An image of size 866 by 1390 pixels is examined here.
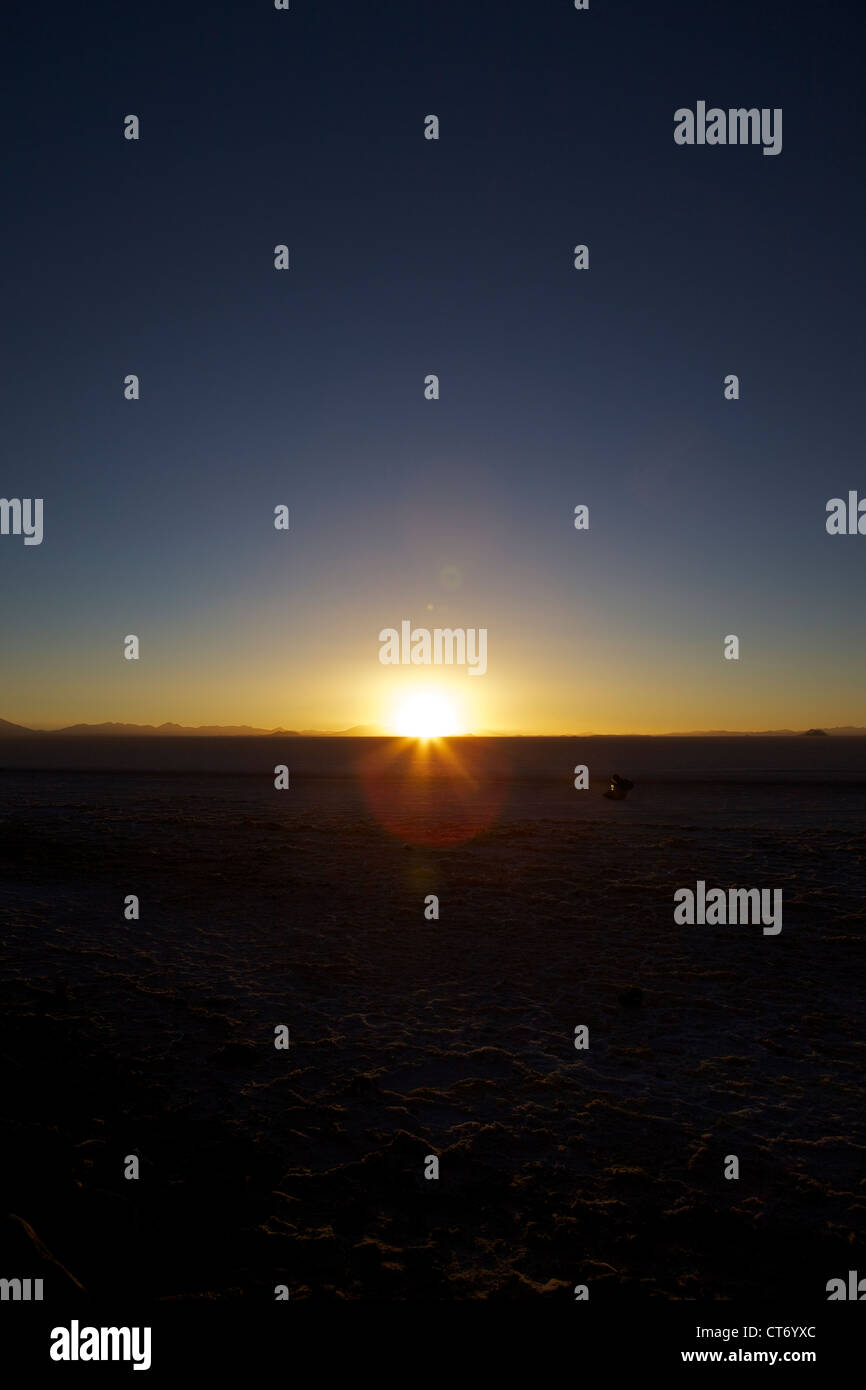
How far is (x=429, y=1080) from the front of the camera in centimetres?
785

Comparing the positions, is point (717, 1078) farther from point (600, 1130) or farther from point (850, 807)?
point (850, 807)

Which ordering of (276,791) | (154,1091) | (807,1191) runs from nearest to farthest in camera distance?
(807,1191), (154,1091), (276,791)

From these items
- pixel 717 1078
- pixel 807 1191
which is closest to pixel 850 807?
pixel 717 1078

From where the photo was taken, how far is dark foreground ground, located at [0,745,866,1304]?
534cm

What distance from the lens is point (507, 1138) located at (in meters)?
6.81

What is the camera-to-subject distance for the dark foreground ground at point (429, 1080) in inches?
210

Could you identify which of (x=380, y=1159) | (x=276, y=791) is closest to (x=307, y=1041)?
(x=380, y=1159)

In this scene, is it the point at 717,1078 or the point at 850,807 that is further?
the point at 850,807

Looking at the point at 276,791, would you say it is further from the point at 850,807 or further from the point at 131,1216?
the point at 131,1216

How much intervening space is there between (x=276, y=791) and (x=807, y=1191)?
2648 cm
